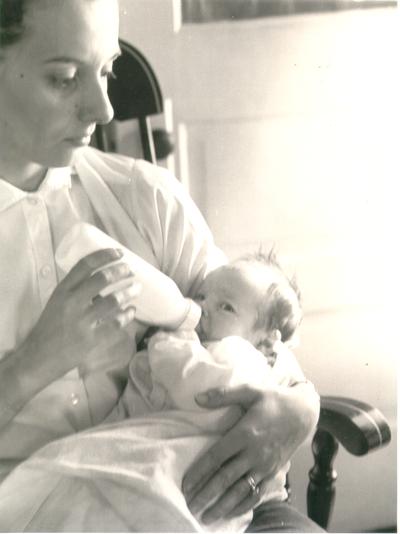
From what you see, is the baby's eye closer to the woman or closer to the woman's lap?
the woman

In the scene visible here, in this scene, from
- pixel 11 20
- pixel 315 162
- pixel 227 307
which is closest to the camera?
pixel 11 20

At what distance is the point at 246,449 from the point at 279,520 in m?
0.11

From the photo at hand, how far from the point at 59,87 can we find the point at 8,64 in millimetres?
59

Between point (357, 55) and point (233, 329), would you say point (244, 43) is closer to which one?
point (357, 55)

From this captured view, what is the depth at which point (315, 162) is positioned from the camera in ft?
3.34

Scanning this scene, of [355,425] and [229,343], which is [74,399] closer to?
[229,343]

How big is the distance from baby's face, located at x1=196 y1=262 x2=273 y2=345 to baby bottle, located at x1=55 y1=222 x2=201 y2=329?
0.03m

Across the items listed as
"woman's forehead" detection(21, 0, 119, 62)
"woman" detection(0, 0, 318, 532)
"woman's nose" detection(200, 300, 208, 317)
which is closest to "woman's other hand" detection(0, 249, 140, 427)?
"woman" detection(0, 0, 318, 532)

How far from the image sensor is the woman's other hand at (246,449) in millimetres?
728

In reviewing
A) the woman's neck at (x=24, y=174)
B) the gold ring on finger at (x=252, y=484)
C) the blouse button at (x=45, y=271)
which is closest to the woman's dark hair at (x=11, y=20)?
the woman's neck at (x=24, y=174)

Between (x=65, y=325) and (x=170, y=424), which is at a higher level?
(x=65, y=325)

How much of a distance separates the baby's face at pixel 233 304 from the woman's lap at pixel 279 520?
199mm

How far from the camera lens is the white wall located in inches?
37.4

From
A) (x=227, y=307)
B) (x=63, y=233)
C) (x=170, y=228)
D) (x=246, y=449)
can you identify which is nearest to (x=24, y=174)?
(x=63, y=233)
